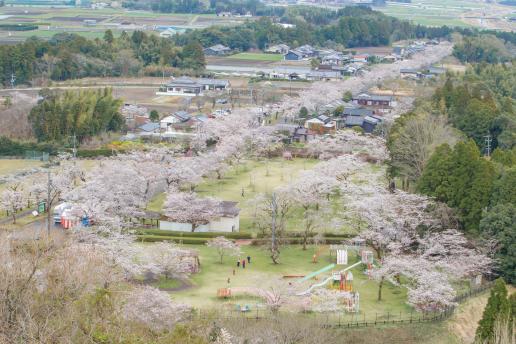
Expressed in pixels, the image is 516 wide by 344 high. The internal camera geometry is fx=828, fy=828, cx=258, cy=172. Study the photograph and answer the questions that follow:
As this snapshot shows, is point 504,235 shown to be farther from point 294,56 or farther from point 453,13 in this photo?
point 453,13

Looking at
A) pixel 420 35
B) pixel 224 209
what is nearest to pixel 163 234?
pixel 224 209

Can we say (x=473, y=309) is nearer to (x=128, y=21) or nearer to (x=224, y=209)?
(x=224, y=209)

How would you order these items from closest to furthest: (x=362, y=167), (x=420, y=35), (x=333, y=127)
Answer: (x=362, y=167), (x=333, y=127), (x=420, y=35)

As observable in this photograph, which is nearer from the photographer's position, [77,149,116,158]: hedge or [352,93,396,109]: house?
[77,149,116,158]: hedge

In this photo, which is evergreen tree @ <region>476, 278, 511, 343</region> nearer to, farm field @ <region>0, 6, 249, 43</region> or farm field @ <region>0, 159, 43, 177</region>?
farm field @ <region>0, 159, 43, 177</region>

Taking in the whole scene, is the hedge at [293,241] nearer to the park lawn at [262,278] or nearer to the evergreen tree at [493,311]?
the park lawn at [262,278]

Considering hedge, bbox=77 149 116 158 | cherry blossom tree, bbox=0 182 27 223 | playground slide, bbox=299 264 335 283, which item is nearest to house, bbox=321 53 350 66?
hedge, bbox=77 149 116 158

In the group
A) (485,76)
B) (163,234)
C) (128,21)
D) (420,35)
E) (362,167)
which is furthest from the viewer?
(128,21)
